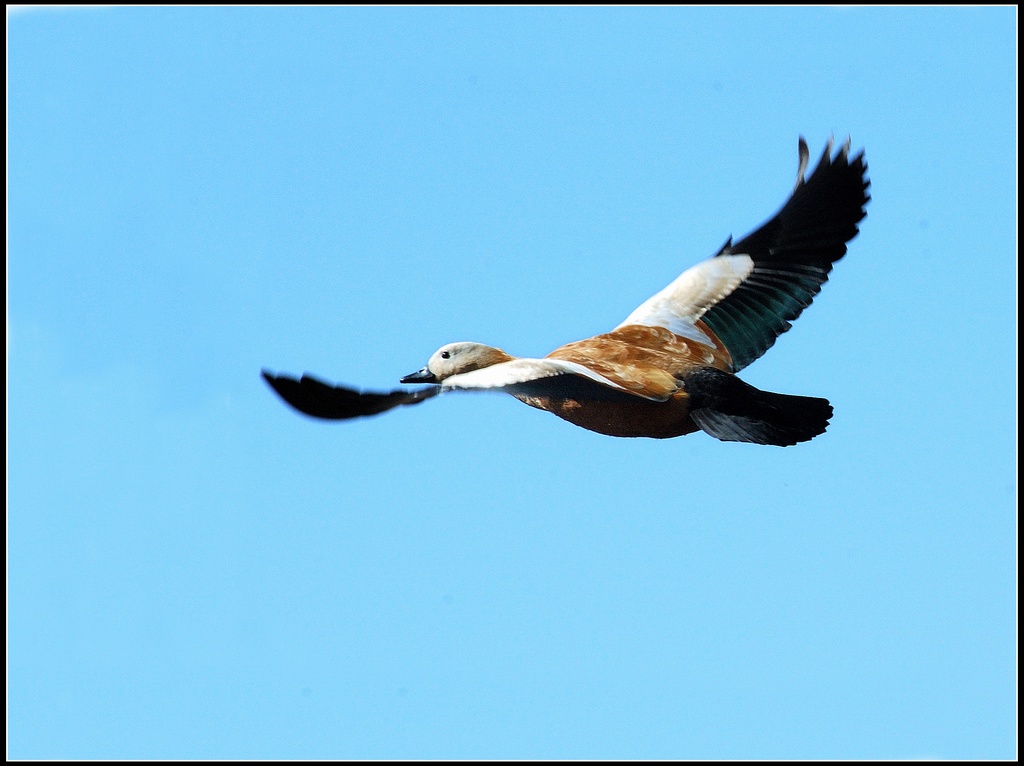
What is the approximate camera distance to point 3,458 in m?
8.88

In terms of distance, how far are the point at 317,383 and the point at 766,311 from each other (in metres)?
3.63

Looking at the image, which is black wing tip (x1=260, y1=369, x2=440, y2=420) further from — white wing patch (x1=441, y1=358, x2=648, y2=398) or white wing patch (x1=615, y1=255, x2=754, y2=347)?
white wing patch (x1=615, y1=255, x2=754, y2=347)

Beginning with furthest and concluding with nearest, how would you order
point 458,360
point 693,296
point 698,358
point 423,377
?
point 693,296 < point 698,358 < point 423,377 < point 458,360

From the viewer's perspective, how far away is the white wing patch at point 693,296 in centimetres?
795

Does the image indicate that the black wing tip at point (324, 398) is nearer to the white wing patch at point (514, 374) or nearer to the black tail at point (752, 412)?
the white wing patch at point (514, 374)

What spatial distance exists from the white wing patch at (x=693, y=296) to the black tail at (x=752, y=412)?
1.01 metres

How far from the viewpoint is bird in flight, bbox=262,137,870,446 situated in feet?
20.8

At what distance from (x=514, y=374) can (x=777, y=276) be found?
9.86ft

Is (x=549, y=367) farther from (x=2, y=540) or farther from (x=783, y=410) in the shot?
(x=2, y=540)

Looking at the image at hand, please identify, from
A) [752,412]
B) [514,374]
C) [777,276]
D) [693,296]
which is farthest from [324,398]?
[777,276]

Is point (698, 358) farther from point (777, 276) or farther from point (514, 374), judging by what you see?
point (514, 374)

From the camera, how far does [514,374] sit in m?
6.17

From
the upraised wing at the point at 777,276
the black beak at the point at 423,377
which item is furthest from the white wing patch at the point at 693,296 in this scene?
the black beak at the point at 423,377

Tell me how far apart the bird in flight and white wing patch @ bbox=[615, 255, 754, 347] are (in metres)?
0.01
